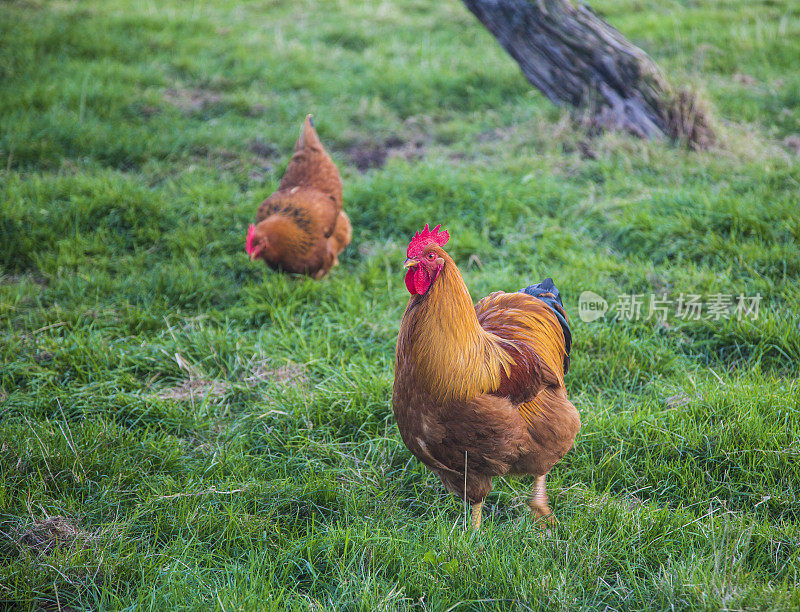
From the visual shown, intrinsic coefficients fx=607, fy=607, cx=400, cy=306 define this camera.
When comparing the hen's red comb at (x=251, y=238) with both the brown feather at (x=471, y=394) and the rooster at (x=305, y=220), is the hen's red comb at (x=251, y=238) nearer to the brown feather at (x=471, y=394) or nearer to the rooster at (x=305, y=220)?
the rooster at (x=305, y=220)

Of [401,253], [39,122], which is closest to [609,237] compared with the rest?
[401,253]

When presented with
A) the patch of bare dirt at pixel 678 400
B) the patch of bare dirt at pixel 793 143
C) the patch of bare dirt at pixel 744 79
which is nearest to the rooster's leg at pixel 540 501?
the patch of bare dirt at pixel 678 400

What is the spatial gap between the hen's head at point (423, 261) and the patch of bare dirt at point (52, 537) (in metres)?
1.80

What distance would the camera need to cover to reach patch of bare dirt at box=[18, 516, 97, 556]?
2623 millimetres

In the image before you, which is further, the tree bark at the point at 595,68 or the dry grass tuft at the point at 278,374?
the tree bark at the point at 595,68

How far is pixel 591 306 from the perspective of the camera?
13.9 feet

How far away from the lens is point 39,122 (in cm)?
649

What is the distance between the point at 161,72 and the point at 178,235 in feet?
12.9

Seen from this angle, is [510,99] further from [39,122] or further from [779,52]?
[39,122]

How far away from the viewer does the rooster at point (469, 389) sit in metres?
2.48

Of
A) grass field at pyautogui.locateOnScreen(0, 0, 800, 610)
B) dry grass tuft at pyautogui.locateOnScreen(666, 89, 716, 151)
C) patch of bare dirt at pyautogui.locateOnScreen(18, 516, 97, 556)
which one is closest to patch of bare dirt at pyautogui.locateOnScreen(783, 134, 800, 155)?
grass field at pyautogui.locateOnScreen(0, 0, 800, 610)

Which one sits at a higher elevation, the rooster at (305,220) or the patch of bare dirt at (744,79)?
the patch of bare dirt at (744,79)

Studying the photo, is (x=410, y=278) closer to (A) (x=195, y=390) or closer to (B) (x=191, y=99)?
(A) (x=195, y=390)

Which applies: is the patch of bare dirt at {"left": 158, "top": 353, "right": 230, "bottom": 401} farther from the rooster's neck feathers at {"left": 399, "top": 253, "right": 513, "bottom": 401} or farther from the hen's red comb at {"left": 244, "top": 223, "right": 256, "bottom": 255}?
the rooster's neck feathers at {"left": 399, "top": 253, "right": 513, "bottom": 401}
